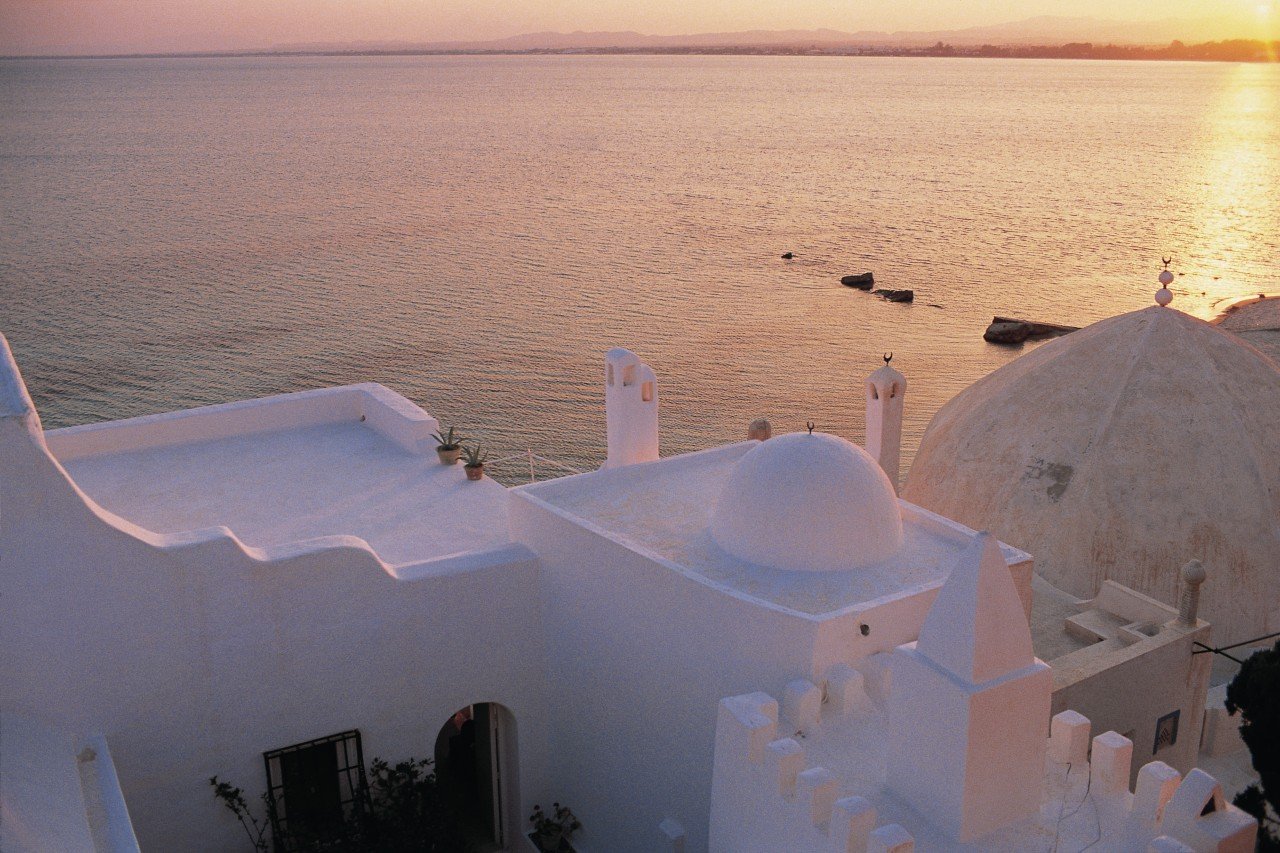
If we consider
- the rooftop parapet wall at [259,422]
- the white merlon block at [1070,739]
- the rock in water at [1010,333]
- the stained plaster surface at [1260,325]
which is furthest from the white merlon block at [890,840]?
the rock in water at [1010,333]

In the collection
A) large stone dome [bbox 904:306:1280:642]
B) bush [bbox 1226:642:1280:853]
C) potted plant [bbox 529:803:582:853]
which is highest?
bush [bbox 1226:642:1280:853]

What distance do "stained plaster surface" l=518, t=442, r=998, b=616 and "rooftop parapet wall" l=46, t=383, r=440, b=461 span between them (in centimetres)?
330

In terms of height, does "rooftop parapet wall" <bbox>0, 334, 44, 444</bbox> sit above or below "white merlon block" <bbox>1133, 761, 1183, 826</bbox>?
above

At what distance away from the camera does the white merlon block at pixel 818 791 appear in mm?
8125

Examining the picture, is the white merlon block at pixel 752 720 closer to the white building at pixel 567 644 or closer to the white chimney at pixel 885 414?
the white building at pixel 567 644

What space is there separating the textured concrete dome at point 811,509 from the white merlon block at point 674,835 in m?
2.71

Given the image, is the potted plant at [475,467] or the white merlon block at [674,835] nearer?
the white merlon block at [674,835]

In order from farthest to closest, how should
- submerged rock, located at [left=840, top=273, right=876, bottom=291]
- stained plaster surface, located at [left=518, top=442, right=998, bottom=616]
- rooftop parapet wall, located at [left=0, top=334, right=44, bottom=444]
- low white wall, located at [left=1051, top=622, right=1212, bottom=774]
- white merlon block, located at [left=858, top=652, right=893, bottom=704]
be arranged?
submerged rock, located at [left=840, top=273, right=876, bottom=291], low white wall, located at [left=1051, top=622, right=1212, bottom=774], stained plaster surface, located at [left=518, top=442, right=998, bottom=616], white merlon block, located at [left=858, top=652, right=893, bottom=704], rooftop parapet wall, located at [left=0, top=334, right=44, bottom=444]

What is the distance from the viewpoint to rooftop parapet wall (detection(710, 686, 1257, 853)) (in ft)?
24.3

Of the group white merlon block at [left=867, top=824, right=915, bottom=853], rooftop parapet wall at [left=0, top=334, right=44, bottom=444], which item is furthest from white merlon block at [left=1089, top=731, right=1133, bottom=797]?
rooftop parapet wall at [left=0, top=334, right=44, bottom=444]

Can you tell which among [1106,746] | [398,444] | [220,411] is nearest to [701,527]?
[1106,746]

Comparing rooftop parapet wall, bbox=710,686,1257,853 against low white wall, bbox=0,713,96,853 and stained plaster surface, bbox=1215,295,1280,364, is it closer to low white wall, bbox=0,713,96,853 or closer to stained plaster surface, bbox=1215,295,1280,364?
low white wall, bbox=0,713,96,853

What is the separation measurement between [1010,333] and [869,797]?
126 ft

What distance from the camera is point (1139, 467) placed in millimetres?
15953
